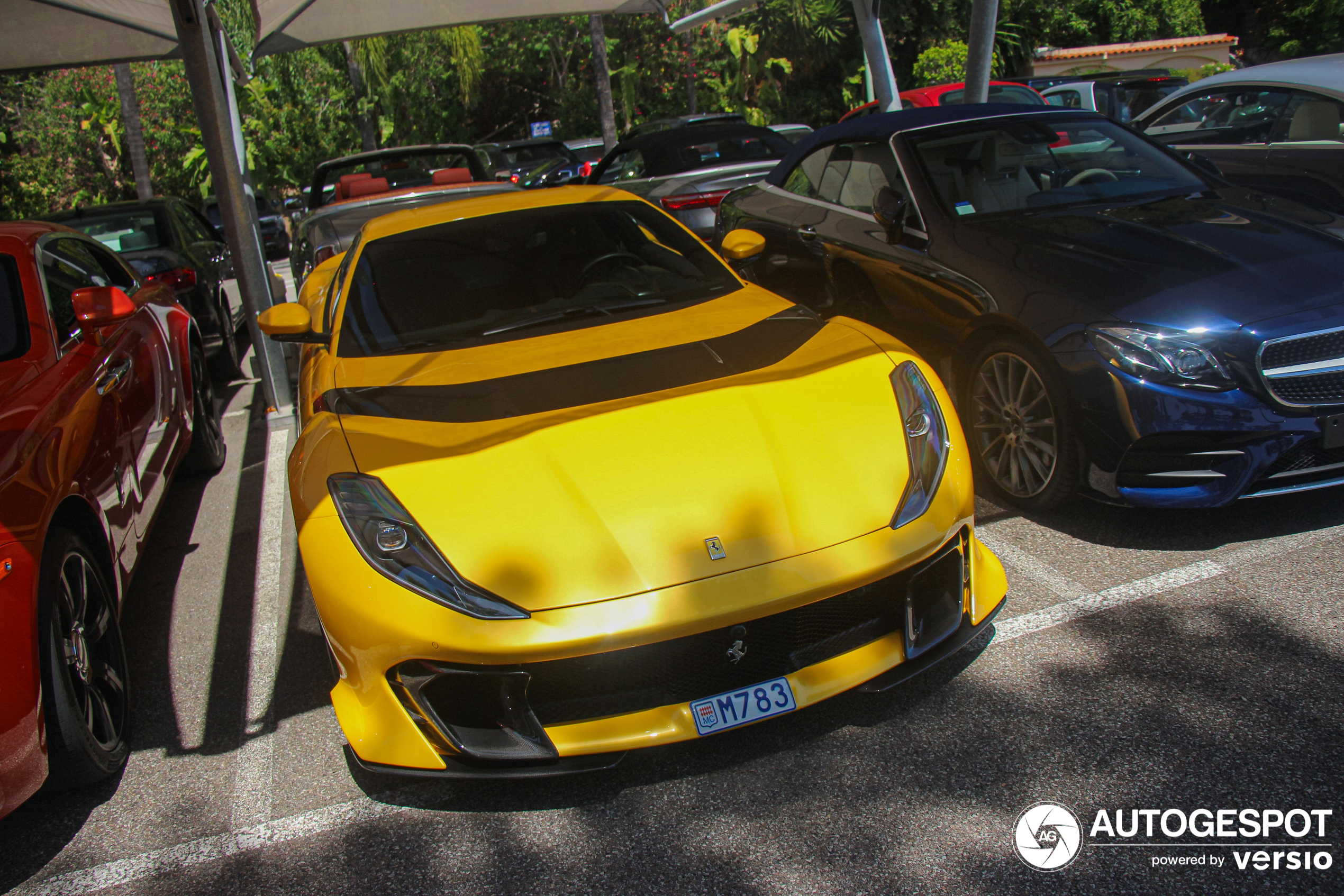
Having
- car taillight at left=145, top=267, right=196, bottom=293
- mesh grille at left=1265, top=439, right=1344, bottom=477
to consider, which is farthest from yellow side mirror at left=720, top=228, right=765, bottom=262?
car taillight at left=145, top=267, right=196, bottom=293

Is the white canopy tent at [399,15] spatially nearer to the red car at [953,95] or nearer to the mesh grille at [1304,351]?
the red car at [953,95]

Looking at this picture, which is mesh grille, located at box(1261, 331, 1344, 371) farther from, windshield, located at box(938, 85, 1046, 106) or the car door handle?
windshield, located at box(938, 85, 1046, 106)

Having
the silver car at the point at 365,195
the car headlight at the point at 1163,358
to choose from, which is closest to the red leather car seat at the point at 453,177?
the silver car at the point at 365,195

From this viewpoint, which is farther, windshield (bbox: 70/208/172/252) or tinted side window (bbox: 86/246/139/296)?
windshield (bbox: 70/208/172/252)

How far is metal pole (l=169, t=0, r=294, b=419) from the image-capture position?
6.50 metres

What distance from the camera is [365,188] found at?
9289mm

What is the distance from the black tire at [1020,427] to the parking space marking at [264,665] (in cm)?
285

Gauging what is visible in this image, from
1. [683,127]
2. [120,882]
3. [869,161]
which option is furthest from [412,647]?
[683,127]

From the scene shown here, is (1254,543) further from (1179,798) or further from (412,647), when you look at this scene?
(412,647)

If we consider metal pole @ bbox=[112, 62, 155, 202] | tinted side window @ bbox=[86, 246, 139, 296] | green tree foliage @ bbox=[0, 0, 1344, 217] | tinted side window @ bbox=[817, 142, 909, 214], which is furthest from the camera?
green tree foliage @ bbox=[0, 0, 1344, 217]

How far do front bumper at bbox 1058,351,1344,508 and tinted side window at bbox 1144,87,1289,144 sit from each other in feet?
12.9

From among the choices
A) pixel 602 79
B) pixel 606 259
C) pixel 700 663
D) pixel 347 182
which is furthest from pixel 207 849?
pixel 602 79

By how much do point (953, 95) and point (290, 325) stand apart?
12.7 meters

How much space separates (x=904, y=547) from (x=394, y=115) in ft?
95.1
